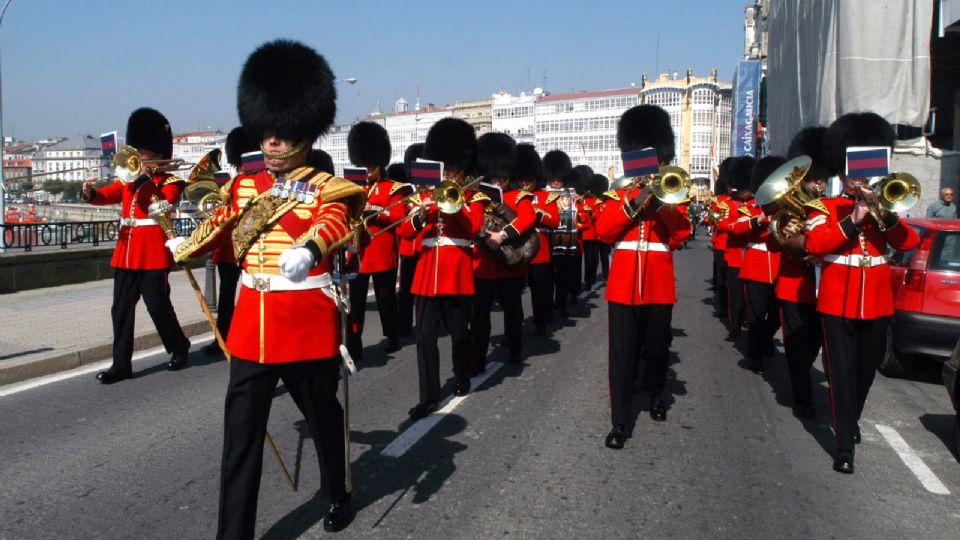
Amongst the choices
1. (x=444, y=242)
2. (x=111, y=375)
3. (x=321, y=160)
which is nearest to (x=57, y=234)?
(x=321, y=160)

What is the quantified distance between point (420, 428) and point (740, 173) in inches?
268

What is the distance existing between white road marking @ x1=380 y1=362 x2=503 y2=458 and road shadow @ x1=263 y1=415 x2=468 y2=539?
0.04 m

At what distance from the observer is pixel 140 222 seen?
7270 mm

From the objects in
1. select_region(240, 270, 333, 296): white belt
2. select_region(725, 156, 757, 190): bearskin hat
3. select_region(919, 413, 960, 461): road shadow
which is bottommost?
select_region(919, 413, 960, 461): road shadow

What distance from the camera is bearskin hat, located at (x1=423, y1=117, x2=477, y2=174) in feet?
23.5

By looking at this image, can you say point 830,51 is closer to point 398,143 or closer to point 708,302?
point 708,302

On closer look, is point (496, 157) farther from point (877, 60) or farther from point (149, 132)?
point (877, 60)

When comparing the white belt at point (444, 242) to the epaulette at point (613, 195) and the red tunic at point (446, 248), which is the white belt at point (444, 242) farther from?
the epaulette at point (613, 195)

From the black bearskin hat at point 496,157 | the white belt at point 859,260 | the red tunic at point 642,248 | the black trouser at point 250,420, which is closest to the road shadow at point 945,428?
the white belt at point 859,260

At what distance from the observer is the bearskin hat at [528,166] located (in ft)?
38.0

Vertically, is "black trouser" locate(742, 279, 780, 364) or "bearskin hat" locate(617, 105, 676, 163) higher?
"bearskin hat" locate(617, 105, 676, 163)

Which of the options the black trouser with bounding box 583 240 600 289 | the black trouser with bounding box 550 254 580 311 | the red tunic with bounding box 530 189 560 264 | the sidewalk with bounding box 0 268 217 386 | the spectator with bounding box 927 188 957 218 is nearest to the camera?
the sidewalk with bounding box 0 268 217 386

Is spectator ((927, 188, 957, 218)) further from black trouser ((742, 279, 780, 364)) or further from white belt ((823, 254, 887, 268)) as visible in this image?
white belt ((823, 254, 887, 268))

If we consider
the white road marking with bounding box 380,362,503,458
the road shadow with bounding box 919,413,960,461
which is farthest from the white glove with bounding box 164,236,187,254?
the road shadow with bounding box 919,413,960,461
